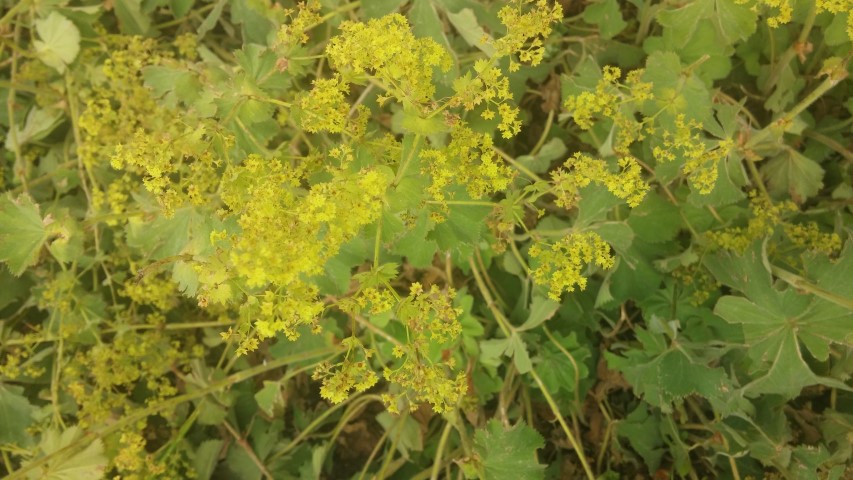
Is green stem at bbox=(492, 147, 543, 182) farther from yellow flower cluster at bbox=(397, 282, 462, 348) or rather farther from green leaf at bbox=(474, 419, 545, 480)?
green leaf at bbox=(474, 419, 545, 480)

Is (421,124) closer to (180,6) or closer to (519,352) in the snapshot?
(519,352)

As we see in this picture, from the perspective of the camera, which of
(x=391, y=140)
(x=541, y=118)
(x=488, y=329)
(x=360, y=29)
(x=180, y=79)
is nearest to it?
(x=360, y=29)

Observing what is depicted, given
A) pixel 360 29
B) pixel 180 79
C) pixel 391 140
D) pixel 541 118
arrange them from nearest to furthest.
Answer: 1. pixel 360 29
2. pixel 391 140
3. pixel 180 79
4. pixel 541 118

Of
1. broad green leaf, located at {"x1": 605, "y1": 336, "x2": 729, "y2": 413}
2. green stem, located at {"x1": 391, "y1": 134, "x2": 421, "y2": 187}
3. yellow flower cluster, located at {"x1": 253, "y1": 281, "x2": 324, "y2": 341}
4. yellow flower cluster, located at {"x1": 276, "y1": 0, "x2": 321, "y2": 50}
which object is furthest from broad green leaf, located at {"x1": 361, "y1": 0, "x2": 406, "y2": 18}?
broad green leaf, located at {"x1": 605, "y1": 336, "x2": 729, "y2": 413}

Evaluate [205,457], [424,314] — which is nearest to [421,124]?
[424,314]

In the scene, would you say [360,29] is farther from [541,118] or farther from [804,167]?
[804,167]

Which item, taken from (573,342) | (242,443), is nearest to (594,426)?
(573,342)
